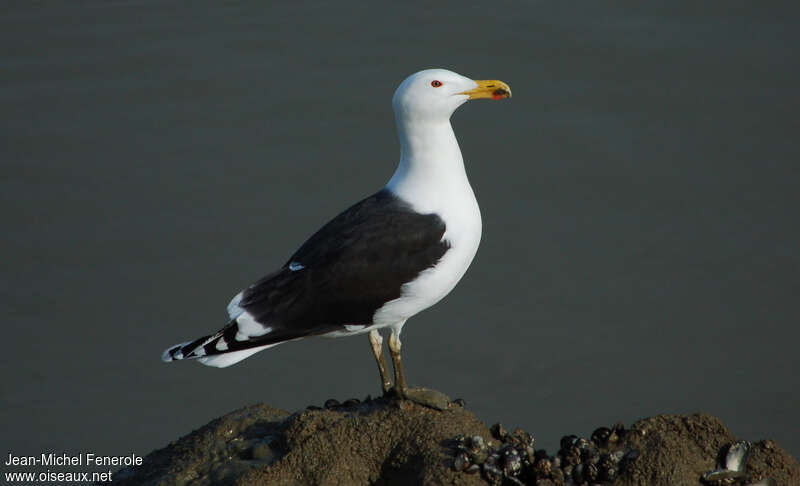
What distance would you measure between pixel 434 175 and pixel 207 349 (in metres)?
1.48

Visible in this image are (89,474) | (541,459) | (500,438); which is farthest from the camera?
(89,474)

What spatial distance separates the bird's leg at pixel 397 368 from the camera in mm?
5098

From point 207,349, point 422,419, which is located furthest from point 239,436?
point 422,419

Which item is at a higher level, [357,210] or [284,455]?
[357,210]

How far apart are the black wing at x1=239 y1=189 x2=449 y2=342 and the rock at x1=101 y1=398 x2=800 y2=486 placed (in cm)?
49

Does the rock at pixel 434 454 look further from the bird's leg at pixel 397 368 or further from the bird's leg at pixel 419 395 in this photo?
the bird's leg at pixel 397 368

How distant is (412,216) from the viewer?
521cm

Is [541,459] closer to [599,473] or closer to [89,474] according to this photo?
[599,473]

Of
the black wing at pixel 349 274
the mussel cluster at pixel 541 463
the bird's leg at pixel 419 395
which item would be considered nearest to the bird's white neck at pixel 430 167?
the black wing at pixel 349 274

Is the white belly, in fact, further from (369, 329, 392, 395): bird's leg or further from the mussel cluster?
the mussel cluster

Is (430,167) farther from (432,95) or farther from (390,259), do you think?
(390,259)

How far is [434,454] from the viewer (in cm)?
441

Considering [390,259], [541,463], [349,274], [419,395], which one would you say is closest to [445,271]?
[390,259]

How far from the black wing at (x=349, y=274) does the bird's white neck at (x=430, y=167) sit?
0.43 ft
